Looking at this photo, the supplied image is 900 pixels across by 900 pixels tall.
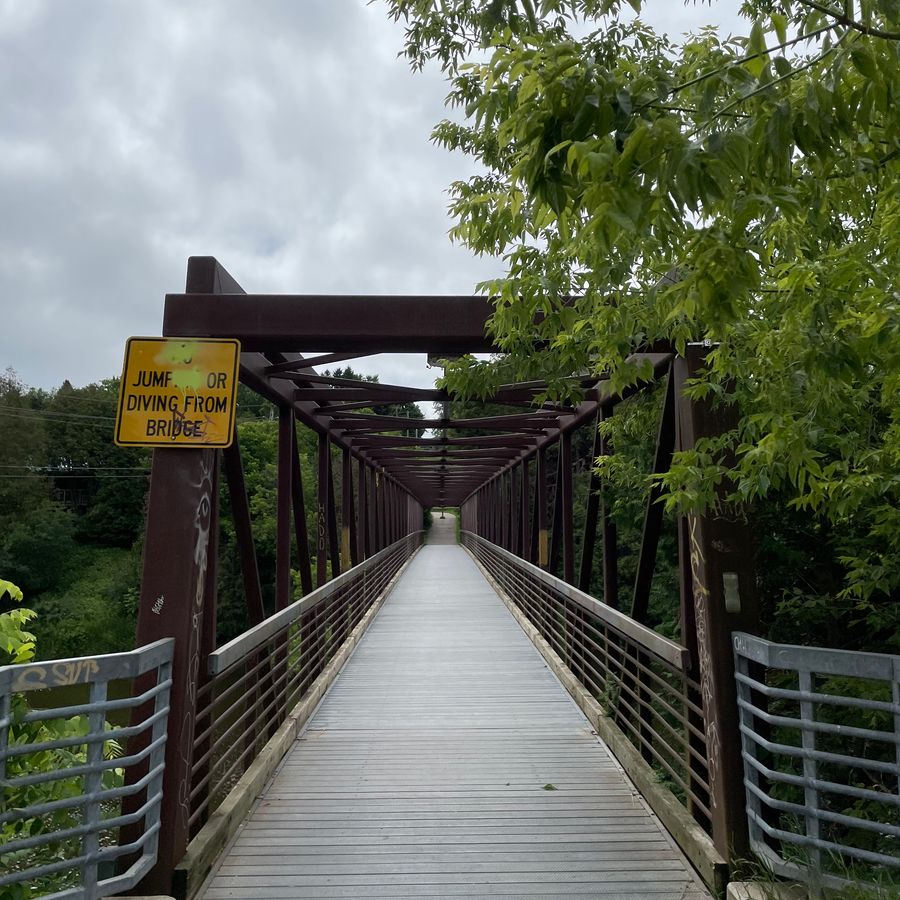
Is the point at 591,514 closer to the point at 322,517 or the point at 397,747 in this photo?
the point at 322,517

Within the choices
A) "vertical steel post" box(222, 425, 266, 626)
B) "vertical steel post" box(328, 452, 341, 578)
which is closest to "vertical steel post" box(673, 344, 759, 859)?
"vertical steel post" box(222, 425, 266, 626)

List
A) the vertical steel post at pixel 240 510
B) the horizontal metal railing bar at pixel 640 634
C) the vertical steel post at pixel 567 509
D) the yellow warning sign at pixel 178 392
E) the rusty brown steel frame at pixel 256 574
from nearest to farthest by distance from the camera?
the rusty brown steel frame at pixel 256 574, the yellow warning sign at pixel 178 392, the horizontal metal railing bar at pixel 640 634, the vertical steel post at pixel 240 510, the vertical steel post at pixel 567 509

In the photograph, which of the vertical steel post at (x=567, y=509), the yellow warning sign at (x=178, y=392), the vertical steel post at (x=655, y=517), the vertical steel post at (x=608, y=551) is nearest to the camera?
the yellow warning sign at (x=178, y=392)

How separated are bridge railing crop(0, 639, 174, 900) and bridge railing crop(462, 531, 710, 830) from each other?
2.30 meters

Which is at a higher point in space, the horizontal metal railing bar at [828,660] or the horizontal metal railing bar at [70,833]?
the horizontal metal railing bar at [828,660]

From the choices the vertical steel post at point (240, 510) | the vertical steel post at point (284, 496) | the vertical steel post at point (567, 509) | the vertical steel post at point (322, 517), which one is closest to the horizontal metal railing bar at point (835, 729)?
the vertical steel post at point (240, 510)

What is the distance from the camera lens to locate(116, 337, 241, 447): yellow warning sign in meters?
3.43

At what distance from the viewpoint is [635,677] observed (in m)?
4.52

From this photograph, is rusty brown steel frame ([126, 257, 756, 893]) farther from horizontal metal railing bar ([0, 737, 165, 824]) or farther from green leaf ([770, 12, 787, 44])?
green leaf ([770, 12, 787, 44])

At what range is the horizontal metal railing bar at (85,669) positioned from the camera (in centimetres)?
228

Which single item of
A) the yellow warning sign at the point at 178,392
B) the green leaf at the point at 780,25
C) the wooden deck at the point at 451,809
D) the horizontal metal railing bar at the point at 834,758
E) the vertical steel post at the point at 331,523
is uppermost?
the green leaf at the point at 780,25

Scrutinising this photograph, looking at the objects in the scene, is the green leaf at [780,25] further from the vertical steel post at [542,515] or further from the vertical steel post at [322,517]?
the vertical steel post at [542,515]

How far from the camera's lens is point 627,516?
9281 millimetres

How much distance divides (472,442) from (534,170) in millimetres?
10005
